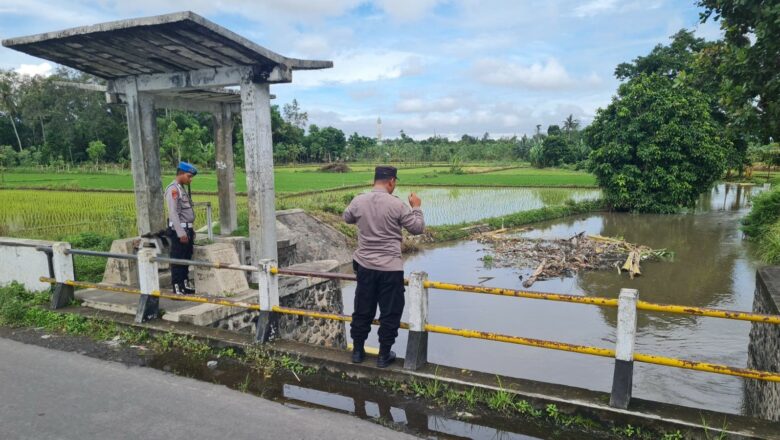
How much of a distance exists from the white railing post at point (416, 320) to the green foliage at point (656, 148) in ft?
78.6

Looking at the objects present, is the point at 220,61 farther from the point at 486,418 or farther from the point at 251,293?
the point at 486,418

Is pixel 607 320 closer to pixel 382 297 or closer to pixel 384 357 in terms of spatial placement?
pixel 384 357

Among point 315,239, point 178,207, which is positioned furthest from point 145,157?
point 315,239

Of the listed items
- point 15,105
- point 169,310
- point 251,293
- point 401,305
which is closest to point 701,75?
point 401,305

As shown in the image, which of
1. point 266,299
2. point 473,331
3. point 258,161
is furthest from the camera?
point 258,161

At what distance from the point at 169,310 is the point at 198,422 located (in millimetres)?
2560

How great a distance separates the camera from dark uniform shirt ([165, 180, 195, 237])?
6.22 metres

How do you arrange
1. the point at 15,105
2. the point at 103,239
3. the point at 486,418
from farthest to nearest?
the point at 15,105, the point at 103,239, the point at 486,418

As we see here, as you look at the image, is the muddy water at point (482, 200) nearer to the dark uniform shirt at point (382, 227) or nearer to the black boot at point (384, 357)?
the black boot at point (384, 357)

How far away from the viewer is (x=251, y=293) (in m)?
6.82

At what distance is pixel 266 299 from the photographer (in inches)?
196

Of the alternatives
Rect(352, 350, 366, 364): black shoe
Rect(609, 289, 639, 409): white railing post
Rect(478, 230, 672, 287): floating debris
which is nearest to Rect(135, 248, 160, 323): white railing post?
Rect(352, 350, 366, 364): black shoe

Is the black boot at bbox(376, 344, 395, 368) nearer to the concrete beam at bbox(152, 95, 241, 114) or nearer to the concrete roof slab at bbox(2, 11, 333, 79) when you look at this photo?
the concrete roof slab at bbox(2, 11, 333, 79)

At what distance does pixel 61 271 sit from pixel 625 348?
641 cm
